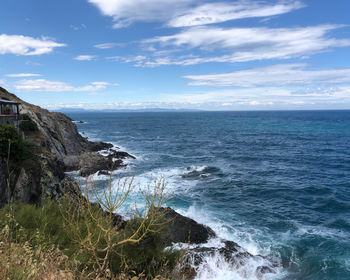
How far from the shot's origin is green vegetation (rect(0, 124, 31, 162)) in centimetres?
1802

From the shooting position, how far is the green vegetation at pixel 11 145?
1802 cm

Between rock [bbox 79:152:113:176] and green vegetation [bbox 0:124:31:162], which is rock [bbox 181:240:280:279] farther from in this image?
rock [bbox 79:152:113:176]

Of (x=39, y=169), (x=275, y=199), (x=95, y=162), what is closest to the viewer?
(x=39, y=169)

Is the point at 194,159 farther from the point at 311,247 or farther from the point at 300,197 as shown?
the point at 311,247

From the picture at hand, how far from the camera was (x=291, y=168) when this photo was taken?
136 ft

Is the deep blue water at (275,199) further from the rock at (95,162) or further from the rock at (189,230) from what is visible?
the rock at (95,162)

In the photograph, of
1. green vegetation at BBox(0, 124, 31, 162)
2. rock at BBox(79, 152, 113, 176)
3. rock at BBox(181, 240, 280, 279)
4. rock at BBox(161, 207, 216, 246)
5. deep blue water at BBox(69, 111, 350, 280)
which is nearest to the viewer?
rock at BBox(181, 240, 280, 279)

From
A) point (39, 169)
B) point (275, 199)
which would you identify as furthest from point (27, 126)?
point (275, 199)

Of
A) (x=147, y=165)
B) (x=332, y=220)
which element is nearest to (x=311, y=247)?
(x=332, y=220)

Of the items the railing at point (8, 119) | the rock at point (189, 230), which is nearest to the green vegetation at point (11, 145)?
the railing at point (8, 119)

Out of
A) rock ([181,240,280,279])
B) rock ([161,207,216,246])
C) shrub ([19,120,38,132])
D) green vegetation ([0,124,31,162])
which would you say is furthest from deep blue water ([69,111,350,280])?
shrub ([19,120,38,132])

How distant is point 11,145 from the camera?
750 inches

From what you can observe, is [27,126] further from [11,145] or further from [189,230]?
[189,230]

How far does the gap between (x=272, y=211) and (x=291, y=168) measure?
1917 cm
